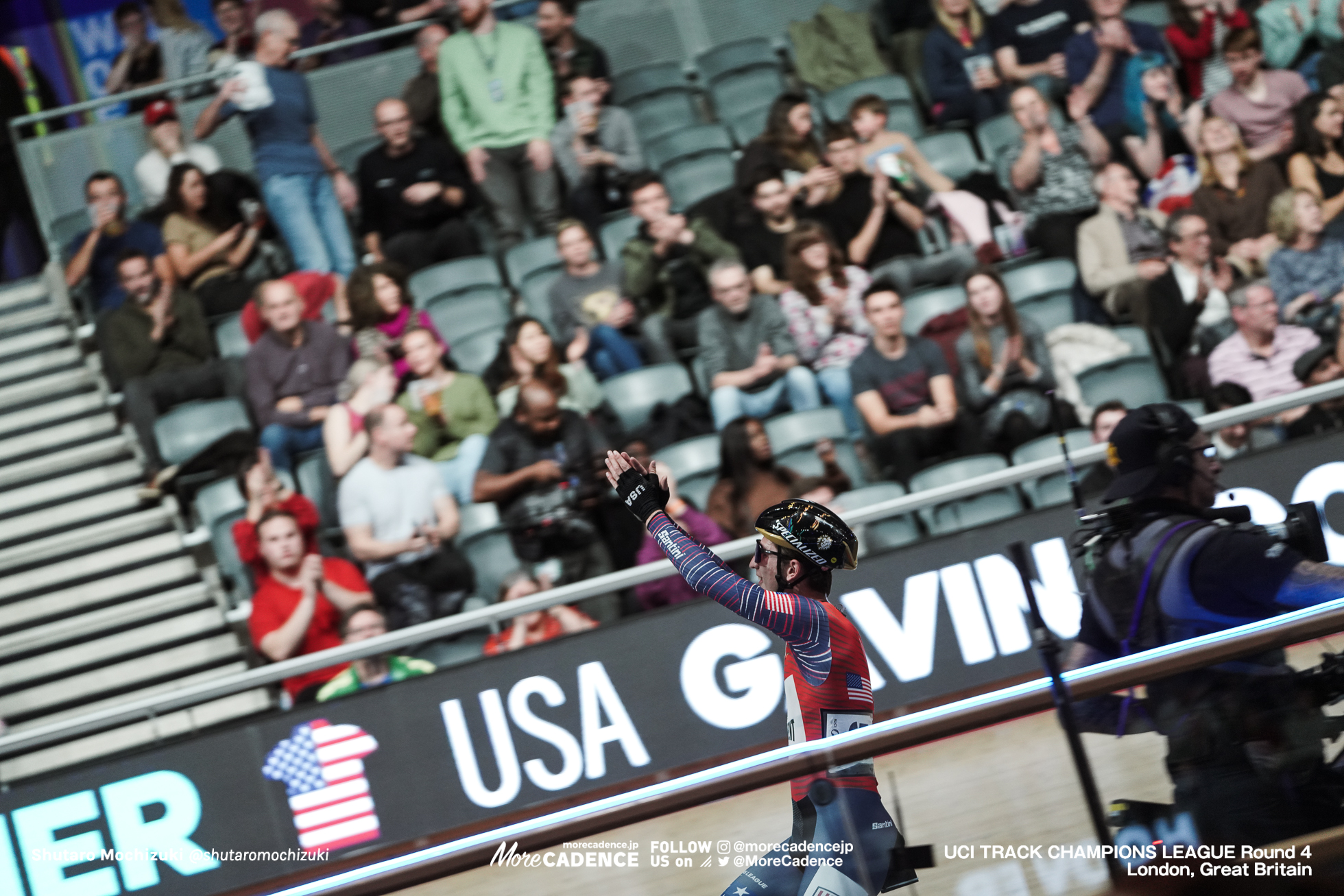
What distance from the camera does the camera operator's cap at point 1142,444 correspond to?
3973mm

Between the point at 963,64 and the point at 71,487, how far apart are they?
7367 millimetres

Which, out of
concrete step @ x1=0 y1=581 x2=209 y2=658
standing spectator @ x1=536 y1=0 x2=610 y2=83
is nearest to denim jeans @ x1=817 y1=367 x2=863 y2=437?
standing spectator @ x1=536 y1=0 x2=610 y2=83

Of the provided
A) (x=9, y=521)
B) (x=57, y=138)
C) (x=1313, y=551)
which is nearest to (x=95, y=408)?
(x=9, y=521)

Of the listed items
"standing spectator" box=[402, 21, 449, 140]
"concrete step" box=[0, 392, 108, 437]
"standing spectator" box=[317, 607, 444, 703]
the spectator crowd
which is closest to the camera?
"standing spectator" box=[317, 607, 444, 703]

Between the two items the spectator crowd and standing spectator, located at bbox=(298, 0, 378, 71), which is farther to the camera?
standing spectator, located at bbox=(298, 0, 378, 71)

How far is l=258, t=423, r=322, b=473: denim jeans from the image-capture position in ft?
28.7

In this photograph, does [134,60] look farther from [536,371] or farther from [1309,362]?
[1309,362]

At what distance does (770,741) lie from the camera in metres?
7.55

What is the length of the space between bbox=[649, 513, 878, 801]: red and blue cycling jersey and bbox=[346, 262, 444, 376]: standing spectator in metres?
5.32

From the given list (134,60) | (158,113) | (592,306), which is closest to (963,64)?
(592,306)

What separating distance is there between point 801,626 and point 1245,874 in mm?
1288

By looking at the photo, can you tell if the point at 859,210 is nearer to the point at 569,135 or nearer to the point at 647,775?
the point at 569,135

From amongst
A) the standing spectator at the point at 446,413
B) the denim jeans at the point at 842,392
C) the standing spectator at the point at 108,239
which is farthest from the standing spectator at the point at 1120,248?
the standing spectator at the point at 108,239

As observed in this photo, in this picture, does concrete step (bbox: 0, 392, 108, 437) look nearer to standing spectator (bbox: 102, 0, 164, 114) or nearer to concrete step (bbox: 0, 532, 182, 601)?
concrete step (bbox: 0, 532, 182, 601)
